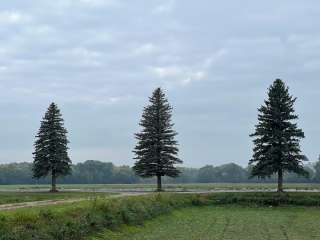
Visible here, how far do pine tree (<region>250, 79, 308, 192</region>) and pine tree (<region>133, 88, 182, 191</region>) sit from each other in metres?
12.1

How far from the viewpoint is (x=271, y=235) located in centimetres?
2791

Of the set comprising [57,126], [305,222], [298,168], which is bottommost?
[305,222]

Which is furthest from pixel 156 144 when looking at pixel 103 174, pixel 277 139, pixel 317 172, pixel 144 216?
pixel 103 174

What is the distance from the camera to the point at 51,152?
6856 cm

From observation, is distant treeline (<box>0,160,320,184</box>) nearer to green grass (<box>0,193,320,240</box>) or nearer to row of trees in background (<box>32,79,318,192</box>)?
row of trees in background (<box>32,79,318,192</box>)

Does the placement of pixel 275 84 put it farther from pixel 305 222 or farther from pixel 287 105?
pixel 305 222

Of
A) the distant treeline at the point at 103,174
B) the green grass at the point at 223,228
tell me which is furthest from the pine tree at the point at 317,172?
the green grass at the point at 223,228

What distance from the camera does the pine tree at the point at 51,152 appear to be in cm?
6819

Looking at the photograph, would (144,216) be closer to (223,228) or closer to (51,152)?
(223,228)

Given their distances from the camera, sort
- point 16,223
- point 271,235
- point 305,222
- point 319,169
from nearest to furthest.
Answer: point 16,223 → point 271,235 → point 305,222 → point 319,169

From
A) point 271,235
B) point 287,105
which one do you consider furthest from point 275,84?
point 271,235

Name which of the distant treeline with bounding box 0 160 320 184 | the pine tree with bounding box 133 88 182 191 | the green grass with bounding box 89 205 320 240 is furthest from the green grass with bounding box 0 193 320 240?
the distant treeline with bounding box 0 160 320 184

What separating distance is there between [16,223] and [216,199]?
114ft

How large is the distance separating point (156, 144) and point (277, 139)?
52.7 ft
